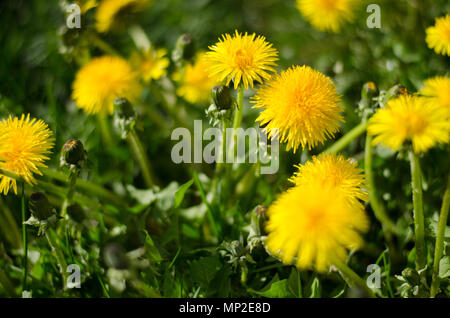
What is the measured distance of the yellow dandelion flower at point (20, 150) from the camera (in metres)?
0.90

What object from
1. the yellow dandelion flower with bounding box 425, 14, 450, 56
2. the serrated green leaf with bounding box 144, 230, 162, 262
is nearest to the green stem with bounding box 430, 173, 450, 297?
the yellow dandelion flower with bounding box 425, 14, 450, 56

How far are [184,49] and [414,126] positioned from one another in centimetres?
81

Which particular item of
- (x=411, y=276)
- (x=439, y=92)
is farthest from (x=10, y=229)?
(x=439, y=92)

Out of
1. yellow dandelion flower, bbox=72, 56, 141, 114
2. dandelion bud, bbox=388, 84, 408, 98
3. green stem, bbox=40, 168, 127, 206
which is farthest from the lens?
yellow dandelion flower, bbox=72, 56, 141, 114

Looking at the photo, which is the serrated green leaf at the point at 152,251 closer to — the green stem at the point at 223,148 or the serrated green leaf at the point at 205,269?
the serrated green leaf at the point at 205,269

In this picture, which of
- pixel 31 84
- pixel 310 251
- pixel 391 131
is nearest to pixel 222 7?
pixel 31 84

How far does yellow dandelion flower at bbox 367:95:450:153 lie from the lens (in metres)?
0.76

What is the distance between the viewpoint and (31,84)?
1.79 meters

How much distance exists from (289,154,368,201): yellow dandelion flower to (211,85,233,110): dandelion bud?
24 centimetres

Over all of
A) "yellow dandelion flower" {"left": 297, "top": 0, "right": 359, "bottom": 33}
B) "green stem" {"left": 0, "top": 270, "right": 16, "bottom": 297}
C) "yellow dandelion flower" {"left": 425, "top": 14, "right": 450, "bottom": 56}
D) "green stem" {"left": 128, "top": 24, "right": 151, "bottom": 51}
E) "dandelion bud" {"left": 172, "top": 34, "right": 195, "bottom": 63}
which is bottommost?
"green stem" {"left": 0, "top": 270, "right": 16, "bottom": 297}

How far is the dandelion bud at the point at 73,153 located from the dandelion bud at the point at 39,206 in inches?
3.9

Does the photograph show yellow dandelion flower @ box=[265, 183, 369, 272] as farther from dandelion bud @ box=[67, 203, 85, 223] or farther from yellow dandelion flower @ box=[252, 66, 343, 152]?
dandelion bud @ box=[67, 203, 85, 223]

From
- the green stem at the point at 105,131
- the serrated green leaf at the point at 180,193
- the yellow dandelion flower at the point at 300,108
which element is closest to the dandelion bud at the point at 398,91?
the yellow dandelion flower at the point at 300,108

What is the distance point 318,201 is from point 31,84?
150 centimetres
